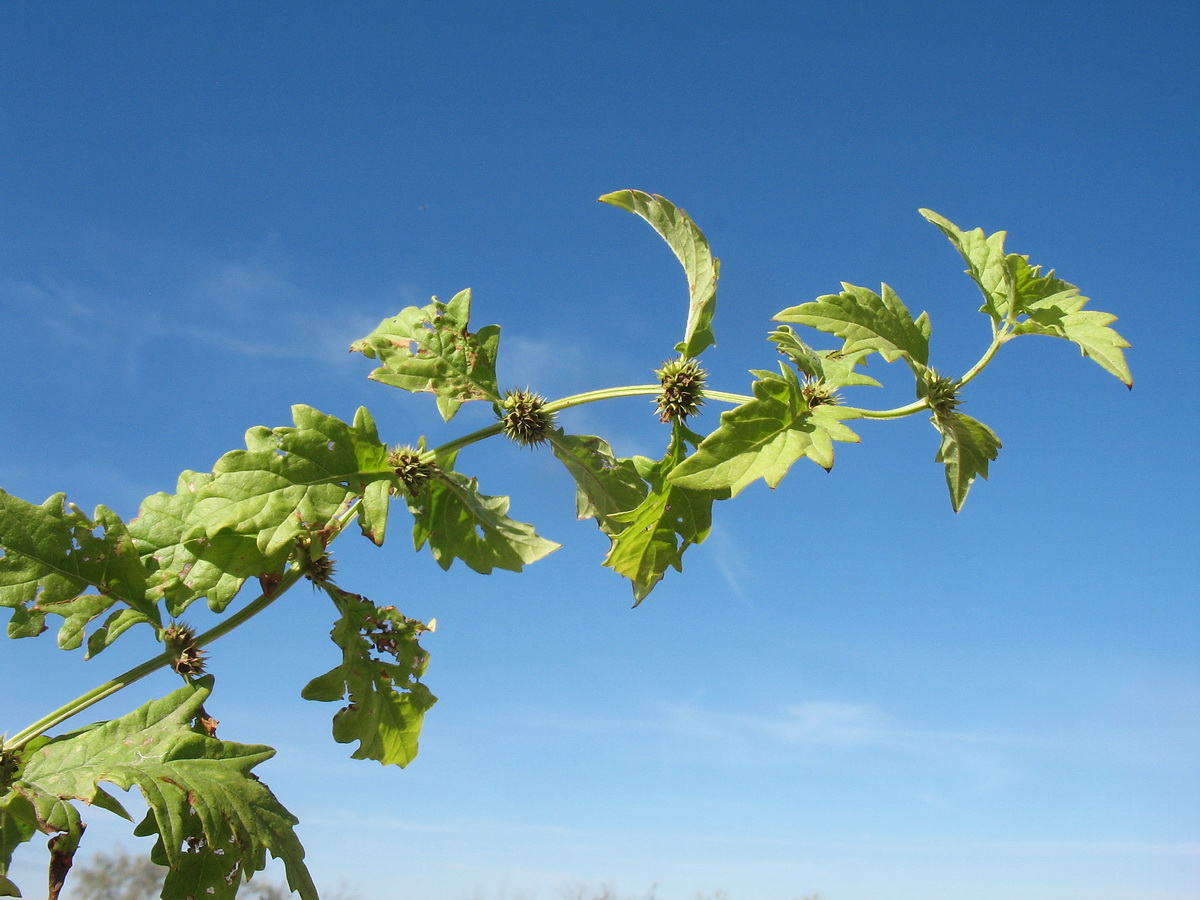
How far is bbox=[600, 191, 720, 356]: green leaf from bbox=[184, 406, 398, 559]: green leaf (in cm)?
123

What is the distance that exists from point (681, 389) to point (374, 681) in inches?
64.3

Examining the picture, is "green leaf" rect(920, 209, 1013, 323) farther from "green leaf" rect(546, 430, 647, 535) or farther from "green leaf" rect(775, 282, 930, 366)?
"green leaf" rect(546, 430, 647, 535)

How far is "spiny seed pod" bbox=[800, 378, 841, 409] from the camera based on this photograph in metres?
3.05

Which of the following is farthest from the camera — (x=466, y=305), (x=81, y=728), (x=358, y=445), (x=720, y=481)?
(x=466, y=305)

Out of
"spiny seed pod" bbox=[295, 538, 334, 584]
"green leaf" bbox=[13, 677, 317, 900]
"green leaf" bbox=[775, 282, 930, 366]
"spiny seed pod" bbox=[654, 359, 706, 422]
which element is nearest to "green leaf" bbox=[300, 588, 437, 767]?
"spiny seed pod" bbox=[295, 538, 334, 584]

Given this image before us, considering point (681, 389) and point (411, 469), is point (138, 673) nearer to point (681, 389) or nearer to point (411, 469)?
point (411, 469)

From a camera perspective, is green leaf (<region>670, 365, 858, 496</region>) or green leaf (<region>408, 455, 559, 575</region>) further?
green leaf (<region>408, 455, 559, 575</region>)

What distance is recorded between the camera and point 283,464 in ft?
10.1

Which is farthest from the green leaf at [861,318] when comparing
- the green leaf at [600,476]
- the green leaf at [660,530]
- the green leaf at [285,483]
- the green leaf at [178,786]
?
the green leaf at [178,786]

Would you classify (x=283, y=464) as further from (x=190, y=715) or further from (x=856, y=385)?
(x=856, y=385)

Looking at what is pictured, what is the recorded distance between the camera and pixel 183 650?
3309mm

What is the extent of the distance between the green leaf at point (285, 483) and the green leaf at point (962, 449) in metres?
1.85

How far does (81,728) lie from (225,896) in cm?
72

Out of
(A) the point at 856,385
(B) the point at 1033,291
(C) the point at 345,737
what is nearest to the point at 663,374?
(A) the point at 856,385
